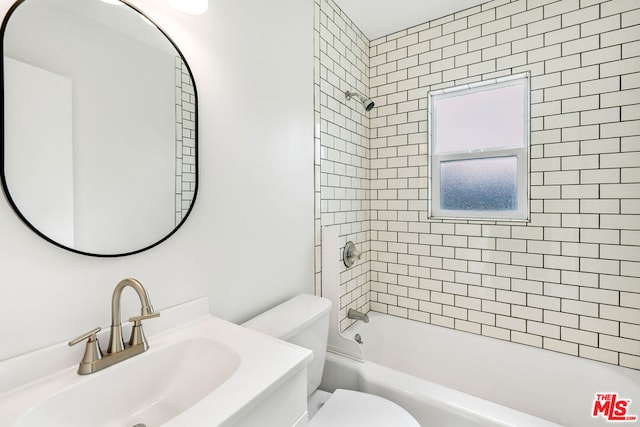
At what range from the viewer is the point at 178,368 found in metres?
0.87

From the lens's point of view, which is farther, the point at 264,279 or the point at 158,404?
the point at 264,279

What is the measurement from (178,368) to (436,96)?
222 cm

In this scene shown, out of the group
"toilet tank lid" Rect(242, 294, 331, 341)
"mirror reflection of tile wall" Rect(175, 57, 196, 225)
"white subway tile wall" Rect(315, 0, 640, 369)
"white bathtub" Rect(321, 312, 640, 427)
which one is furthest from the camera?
"white subway tile wall" Rect(315, 0, 640, 369)

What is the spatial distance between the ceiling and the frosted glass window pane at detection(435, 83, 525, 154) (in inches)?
21.2

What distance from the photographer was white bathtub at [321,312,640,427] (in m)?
1.25

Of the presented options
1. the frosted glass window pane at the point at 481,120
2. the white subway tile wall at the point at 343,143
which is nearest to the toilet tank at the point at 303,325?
the white subway tile wall at the point at 343,143

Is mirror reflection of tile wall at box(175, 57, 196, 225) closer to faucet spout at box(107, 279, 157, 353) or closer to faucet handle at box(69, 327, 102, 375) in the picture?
faucet spout at box(107, 279, 157, 353)

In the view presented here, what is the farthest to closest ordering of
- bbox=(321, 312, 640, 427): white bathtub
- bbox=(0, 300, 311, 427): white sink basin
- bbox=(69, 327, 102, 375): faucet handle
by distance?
bbox=(321, 312, 640, 427): white bathtub
bbox=(69, 327, 102, 375): faucet handle
bbox=(0, 300, 311, 427): white sink basin

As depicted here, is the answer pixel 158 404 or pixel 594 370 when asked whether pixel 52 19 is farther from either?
pixel 594 370

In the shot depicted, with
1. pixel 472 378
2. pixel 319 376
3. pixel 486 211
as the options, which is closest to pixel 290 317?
Result: pixel 319 376

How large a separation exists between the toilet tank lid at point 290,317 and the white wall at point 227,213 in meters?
0.09

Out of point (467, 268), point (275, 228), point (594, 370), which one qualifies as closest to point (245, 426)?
point (275, 228)

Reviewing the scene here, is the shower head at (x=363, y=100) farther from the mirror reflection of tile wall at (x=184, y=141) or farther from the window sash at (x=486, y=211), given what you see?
the mirror reflection of tile wall at (x=184, y=141)

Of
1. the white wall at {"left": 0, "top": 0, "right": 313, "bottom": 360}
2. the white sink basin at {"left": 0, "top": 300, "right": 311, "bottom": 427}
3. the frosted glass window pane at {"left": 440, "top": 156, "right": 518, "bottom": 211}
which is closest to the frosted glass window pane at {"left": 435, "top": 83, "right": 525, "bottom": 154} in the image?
the frosted glass window pane at {"left": 440, "top": 156, "right": 518, "bottom": 211}
